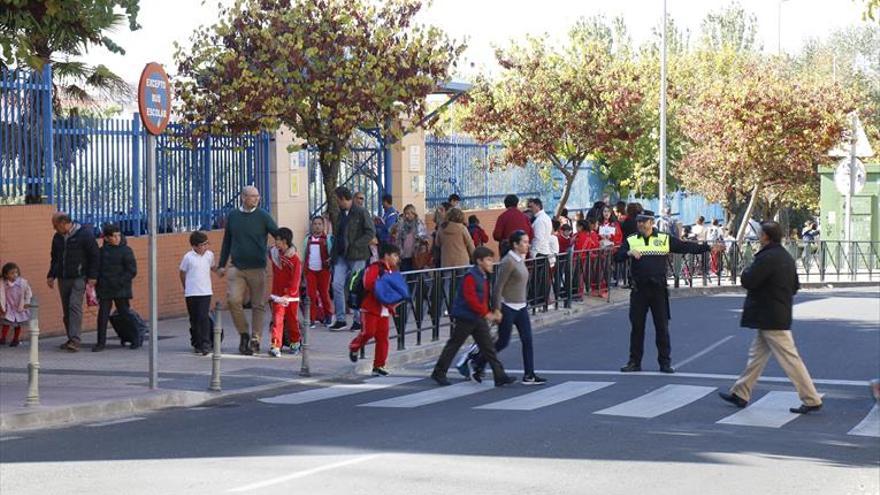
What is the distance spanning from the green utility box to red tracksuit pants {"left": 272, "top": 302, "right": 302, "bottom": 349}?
2752 cm

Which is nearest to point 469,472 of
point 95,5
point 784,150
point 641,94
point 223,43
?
point 95,5

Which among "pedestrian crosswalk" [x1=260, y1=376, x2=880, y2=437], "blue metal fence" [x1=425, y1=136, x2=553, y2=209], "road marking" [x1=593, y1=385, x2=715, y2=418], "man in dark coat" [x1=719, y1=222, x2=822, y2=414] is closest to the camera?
"pedestrian crosswalk" [x1=260, y1=376, x2=880, y2=437]

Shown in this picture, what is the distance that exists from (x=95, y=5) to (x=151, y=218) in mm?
2233

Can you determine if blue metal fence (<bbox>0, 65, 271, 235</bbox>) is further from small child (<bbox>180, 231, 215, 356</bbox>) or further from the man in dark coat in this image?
the man in dark coat

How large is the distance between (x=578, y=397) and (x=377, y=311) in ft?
9.56

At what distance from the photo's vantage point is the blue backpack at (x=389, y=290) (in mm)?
16703

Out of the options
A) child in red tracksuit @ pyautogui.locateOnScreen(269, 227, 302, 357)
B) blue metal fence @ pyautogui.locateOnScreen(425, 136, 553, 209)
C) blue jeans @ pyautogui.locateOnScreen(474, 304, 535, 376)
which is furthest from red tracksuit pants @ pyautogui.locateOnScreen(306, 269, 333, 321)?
blue metal fence @ pyautogui.locateOnScreen(425, 136, 553, 209)

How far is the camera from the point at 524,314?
16.8 meters

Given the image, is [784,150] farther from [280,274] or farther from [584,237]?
[280,274]

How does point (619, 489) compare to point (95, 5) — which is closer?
point (619, 489)

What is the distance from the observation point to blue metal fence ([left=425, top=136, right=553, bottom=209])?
34.3 meters

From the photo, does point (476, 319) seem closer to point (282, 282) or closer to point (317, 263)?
point (282, 282)

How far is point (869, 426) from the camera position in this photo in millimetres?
13289

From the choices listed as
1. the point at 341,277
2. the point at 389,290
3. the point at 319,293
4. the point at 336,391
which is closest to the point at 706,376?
the point at 389,290
